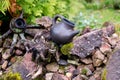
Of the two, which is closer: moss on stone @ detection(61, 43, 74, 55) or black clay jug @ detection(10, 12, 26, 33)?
moss on stone @ detection(61, 43, 74, 55)

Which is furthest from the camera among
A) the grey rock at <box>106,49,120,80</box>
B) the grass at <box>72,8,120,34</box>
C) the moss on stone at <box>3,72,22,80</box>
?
the grass at <box>72,8,120,34</box>

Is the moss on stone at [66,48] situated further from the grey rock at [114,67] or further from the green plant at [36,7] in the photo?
the green plant at [36,7]

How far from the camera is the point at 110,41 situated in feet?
15.5

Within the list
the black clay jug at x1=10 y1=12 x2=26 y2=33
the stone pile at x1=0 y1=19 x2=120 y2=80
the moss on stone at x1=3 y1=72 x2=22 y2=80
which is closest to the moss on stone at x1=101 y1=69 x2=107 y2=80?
the stone pile at x1=0 y1=19 x2=120 y2=80

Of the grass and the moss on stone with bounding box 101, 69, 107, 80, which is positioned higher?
the moss on stone with bounding box 101, 69, 107, 80

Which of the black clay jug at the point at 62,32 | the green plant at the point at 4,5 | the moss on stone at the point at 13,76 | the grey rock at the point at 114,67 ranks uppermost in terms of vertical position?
the green plant at the point at 4,5

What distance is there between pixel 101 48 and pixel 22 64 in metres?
1.00

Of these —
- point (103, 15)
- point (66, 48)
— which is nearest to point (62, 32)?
point (66, 48)

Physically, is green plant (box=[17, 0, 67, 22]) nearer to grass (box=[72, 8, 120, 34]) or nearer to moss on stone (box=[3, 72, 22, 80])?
moss on stone (box=[3, 72, 22, 80])

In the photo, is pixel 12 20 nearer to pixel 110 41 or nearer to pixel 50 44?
pixel 50 44

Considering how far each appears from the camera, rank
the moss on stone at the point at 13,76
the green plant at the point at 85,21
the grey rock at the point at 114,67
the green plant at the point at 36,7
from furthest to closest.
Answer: the green plant at the point at 85,21
the green plant at the point at 36,7
the moss on stone at the point at 13,76
the grey rock at the point at 114,67

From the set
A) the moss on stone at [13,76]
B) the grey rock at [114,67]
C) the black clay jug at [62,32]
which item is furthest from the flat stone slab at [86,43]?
the moss on stone at [13,76]

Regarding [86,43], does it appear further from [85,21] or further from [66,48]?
[85,21]

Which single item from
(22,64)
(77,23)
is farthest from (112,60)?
(77,23)
